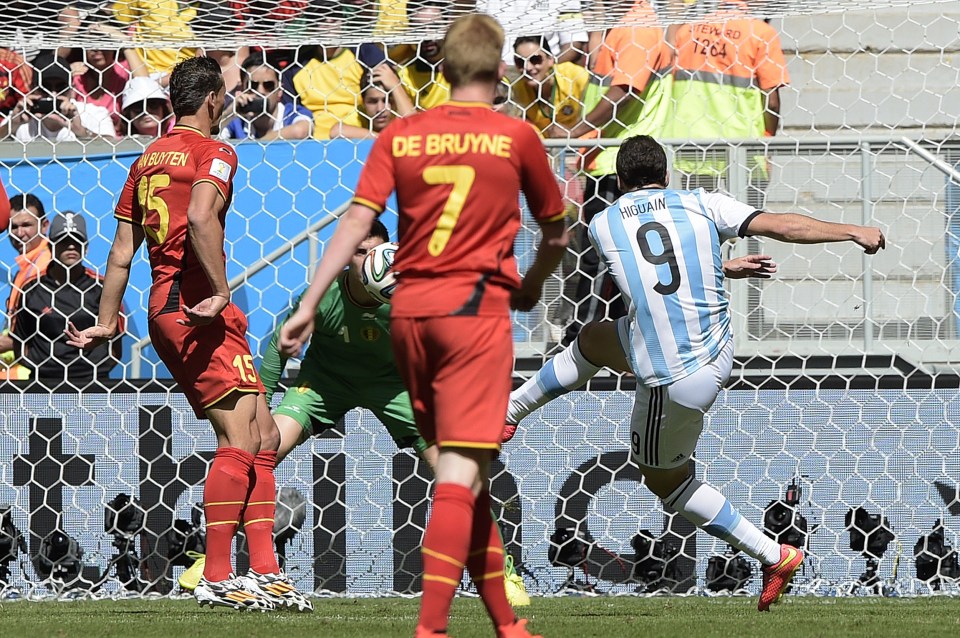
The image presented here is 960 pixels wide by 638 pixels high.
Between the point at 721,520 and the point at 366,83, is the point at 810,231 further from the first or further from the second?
the point at 366,83

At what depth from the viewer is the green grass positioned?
4.41 meters

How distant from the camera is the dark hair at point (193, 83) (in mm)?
4988

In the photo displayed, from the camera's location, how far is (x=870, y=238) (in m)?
4.62

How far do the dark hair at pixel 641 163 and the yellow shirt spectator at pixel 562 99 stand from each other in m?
2.30

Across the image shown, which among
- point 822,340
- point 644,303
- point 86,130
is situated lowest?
point 822,340

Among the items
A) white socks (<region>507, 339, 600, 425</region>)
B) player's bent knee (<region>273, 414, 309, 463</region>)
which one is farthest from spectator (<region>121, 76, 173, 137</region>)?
white socks (<region>507, 339, 600, 425</region>)

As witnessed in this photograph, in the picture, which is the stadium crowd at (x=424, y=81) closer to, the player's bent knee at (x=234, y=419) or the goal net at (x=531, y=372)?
the goal net at (x=531, y=372)

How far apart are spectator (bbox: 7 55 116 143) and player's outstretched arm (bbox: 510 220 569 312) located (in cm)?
468

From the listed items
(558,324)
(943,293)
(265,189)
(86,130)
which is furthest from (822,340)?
(86,130)

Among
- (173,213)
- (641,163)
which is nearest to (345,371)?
(173,213)

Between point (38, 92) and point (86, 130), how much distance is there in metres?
0.38

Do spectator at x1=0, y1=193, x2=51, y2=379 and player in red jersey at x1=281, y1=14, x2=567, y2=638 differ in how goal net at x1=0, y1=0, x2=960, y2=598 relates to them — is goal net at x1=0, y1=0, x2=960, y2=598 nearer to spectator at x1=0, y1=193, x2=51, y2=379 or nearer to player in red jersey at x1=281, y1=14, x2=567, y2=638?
spectator at x1=0, y1=193, x2=51, y2=379

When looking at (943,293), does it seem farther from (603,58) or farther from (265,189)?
(265,189)

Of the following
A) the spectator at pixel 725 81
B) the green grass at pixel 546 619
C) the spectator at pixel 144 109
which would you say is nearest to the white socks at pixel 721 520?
the green grass at pixel 546 619
